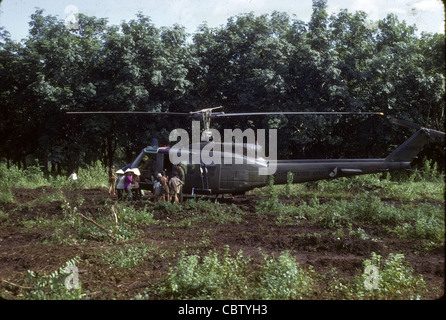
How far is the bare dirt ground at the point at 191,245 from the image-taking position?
5.65m

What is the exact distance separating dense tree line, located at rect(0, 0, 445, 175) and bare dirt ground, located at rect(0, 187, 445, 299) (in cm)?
427

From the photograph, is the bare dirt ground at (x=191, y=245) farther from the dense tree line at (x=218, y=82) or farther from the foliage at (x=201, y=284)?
the dense tree line at (x=218, y=82)

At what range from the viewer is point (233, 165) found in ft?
41.9

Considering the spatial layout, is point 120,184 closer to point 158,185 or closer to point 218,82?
point 158,185

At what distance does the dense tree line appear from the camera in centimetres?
1293

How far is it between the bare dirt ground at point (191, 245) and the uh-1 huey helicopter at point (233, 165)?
211 cm

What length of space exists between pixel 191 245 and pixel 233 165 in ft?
18.0

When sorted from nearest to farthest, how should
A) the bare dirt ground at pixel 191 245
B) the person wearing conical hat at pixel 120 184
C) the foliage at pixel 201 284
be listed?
the foliage at pixel 201 284
the bare dirt ground at pixel 191 245
the person wearing conical hat at pixel 120 184

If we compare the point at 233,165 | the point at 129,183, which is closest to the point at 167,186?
the point at 129,183

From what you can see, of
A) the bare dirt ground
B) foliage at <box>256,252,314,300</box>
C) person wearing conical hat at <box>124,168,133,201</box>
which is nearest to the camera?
foliage at <box>256,252,314,300</box>

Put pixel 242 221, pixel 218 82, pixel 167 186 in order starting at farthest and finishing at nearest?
1. pixel 218 82
2. pixel 167 186
3. pixel 242 221

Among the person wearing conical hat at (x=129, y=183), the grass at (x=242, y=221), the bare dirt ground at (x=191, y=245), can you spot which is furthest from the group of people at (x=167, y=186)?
the bare dirt ground at (x=191, y=245)

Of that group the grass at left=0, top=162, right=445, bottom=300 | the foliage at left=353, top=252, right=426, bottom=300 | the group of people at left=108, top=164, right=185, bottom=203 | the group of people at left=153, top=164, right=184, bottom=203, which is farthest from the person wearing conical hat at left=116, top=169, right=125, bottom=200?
the foliage at left=353, top=252, right=426, bottom=300

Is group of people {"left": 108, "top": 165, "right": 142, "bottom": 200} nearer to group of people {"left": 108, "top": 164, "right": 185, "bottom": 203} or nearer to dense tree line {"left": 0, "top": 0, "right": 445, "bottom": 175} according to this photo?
group of people {"left": 108, "top": 164, "right": 185, "bottom": 203}
